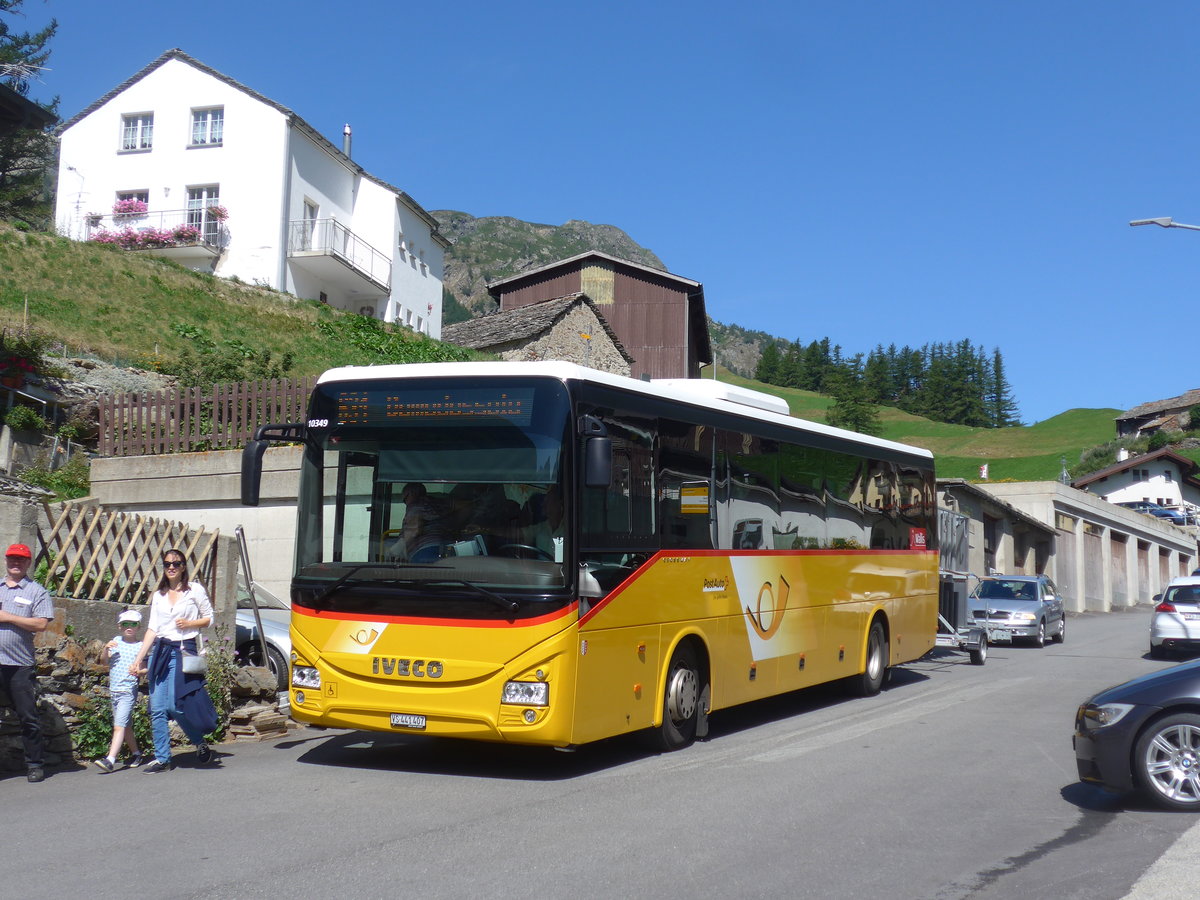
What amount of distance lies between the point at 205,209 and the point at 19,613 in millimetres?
36656

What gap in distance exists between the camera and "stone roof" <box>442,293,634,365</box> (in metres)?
44.8

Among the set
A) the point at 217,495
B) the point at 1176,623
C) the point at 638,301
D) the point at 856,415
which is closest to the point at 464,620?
the point at 217,495

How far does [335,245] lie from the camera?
1775 inches

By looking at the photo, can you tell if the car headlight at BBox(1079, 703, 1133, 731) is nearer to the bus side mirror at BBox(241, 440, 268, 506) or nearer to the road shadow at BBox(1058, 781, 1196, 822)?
the road shadow at BBox(1058, 781, 1196, 822)

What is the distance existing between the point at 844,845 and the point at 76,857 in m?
4.37

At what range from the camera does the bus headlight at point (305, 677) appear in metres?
9.16

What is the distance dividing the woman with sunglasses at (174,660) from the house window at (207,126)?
3777 cm

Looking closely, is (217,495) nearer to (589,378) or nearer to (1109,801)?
(589,378)

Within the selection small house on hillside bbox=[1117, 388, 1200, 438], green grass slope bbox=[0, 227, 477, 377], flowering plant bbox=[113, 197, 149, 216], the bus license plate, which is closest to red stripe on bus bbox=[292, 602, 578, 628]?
the bus license plate

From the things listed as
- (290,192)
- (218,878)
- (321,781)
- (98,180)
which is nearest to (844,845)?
(218,878)

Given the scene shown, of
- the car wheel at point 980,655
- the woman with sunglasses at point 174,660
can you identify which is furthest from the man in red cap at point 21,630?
the car wheel at point 980,655

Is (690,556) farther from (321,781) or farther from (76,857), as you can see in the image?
(76,857)

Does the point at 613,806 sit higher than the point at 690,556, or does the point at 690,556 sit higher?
the point at 690,556

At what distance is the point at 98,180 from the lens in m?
43.8
